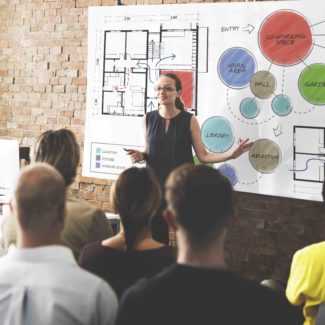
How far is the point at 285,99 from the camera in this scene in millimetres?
3529

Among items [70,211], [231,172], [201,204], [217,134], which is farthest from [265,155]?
[201,204]

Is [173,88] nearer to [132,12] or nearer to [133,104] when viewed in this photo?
[133,104]

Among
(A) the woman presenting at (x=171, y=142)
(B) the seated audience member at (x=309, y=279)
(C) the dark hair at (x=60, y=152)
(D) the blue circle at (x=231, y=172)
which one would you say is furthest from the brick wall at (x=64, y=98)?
(C) the dark hair at (x=60, y=152)

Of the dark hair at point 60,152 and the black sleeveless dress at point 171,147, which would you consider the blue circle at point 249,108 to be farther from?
the dark hair at point 60,152

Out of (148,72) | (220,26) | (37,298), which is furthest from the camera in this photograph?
(148,72)

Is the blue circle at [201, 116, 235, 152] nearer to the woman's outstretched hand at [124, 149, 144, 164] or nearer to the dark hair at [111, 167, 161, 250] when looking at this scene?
the woman's outstretched hand at [124, 149, 144, 164]

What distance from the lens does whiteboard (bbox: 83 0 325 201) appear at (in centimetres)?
345

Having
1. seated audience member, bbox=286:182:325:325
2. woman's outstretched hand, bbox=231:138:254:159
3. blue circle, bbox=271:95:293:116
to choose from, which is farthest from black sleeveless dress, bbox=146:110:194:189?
seated audience member, bbox=286:182:325:325

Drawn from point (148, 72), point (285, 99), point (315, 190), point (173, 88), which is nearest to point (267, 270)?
point (315, 190)

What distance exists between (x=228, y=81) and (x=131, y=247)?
225 centimetres

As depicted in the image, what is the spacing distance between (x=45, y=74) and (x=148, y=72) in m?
1.21

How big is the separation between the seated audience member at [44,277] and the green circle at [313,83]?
2.42m

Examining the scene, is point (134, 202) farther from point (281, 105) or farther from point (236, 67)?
point (236, 67)

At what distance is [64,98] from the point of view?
4707 mm
